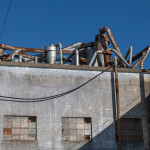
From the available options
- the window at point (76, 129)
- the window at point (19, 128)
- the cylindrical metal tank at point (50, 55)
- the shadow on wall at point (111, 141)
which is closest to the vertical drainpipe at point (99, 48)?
the cylindrical metal tank at point (50, 55)

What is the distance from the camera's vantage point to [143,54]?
25.6m

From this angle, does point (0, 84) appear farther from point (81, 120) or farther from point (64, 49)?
point (64, 49)

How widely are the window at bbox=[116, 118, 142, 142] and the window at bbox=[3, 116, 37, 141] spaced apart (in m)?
5.14

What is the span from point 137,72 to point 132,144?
437cm

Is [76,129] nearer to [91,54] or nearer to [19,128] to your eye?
[19,128]

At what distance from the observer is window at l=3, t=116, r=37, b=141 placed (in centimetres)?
1858

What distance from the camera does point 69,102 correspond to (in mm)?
19750

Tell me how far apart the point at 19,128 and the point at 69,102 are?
→ 309 cm

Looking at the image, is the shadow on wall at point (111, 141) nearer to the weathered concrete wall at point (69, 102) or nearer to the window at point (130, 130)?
the weathered concrete wall at point (69, 102)

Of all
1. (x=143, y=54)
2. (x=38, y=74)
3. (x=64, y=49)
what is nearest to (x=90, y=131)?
(x=38, y=74)

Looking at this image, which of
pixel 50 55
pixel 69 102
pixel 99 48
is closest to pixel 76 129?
pixel 69 102

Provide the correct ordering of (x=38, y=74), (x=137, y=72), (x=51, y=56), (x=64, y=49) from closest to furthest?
1. (x=38, y=74)
2. (x=137, y=72)
3. (x=51, y=56)
4. (x=64, y=49)

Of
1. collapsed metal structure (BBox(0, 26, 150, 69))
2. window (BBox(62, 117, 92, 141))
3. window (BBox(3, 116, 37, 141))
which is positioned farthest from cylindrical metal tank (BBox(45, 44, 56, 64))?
window (BBox(3, 116, 37, 141))

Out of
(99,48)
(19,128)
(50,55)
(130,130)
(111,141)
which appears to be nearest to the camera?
(19,128)
